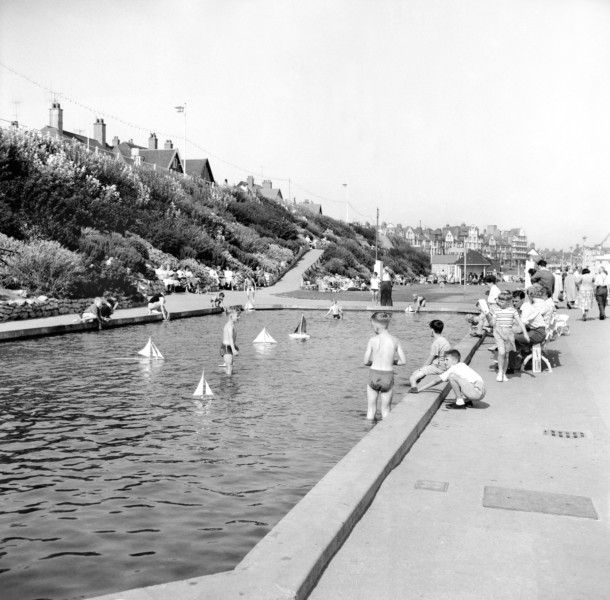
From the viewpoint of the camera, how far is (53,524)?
242 inches

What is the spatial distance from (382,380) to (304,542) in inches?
197

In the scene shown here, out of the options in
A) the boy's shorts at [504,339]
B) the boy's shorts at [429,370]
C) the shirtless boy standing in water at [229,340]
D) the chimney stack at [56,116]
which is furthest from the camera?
the chimney stack at [56,116]

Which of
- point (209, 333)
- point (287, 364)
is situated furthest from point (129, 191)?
point (287, 364)

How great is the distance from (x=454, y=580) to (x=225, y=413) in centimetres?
637

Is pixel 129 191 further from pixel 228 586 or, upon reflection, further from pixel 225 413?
pixel 228 586

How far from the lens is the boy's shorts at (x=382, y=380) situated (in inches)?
372

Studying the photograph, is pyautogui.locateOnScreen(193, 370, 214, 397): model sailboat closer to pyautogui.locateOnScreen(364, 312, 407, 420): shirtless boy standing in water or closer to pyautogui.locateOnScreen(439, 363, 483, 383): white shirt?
pyautogui.locateOnScreen(364, 312, 407, 420): shirtless boy standing in water

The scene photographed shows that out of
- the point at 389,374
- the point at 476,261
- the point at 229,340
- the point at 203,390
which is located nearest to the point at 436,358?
the point at 389,374

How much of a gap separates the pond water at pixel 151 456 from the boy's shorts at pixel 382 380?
54 centimetres

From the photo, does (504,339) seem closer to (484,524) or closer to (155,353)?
(484,524)

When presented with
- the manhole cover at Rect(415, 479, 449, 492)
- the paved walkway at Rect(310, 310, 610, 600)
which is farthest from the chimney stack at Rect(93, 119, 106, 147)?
the manhole cover at Rect(415, 479, 449, 492)

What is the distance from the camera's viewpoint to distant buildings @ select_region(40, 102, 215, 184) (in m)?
71.1

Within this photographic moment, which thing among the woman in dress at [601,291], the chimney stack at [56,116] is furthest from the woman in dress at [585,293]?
the chimney stack at [56,116]

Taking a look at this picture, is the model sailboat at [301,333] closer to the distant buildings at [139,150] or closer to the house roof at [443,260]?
the distant buildings at [139,150]
